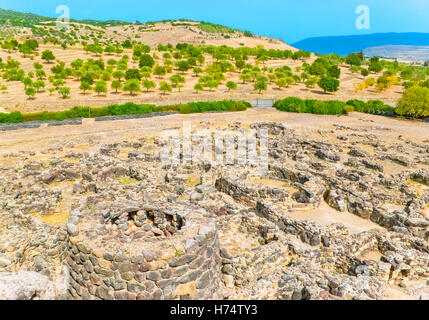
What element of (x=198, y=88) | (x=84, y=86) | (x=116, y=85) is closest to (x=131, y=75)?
(x=116, y=85)

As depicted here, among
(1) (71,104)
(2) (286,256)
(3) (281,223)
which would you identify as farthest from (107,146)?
(1) (71,104)

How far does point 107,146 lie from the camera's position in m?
30.2

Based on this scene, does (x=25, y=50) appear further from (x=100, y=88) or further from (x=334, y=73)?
(x=334, y=73)

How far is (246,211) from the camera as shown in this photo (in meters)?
16.8

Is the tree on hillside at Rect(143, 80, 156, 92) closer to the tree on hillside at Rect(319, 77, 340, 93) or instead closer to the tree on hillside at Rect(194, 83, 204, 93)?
the tree on hillside at Rect(194, 83, 204, 93)

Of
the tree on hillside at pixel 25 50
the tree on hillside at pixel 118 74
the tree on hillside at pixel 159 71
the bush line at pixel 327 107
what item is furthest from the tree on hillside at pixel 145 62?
the bush line at pixel 327 107

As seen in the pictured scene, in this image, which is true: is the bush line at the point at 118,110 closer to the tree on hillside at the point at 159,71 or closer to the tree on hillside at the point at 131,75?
the tree on hillside at the point at 131,75

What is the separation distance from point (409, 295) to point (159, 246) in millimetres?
10085

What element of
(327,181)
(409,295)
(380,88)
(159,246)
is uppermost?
(380,88)

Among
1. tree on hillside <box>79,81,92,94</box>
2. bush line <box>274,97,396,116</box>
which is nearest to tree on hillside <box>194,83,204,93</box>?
bush line <box>274,97,396,116</box>

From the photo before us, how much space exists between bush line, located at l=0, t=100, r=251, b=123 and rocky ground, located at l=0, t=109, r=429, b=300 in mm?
7408

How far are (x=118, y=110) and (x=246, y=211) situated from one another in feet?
119

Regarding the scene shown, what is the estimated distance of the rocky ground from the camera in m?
10.7
